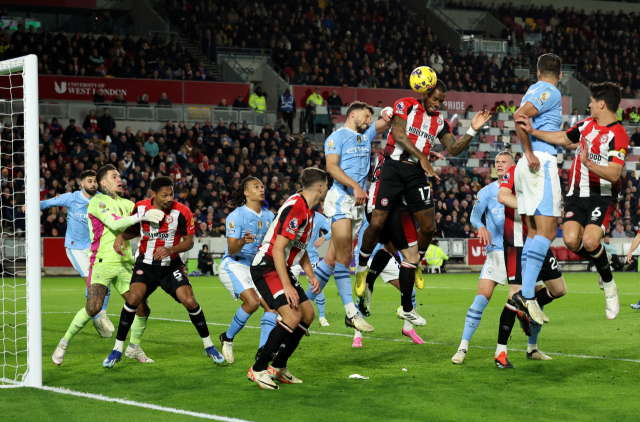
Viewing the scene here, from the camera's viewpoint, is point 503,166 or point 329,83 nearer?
point 503,166

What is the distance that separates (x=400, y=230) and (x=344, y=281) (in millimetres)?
1196

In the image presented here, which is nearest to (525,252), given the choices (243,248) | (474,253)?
(243,248)

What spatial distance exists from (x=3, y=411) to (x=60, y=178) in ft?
58.6

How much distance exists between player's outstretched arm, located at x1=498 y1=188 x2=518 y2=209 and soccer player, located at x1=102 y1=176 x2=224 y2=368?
3.52m

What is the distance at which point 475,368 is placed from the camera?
797cm

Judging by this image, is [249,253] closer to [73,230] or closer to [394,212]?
[394,212]

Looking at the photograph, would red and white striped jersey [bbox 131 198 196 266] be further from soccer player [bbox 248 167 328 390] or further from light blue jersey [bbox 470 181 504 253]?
light blue jersey [bbox 470 181 504 253]

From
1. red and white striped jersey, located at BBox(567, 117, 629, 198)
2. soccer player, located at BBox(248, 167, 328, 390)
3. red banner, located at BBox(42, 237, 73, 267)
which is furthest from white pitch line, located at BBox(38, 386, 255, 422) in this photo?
red banner, located at BBox(42, 237, 73, 267)

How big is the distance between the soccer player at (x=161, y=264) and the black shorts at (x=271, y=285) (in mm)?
1398

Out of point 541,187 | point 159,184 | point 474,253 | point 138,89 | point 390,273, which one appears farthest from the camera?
point 138,89

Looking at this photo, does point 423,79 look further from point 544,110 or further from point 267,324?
point 267,324

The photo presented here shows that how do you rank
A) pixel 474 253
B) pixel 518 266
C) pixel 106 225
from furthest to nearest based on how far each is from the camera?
pixel 474 253
pixel 106 225
pixel 518 266

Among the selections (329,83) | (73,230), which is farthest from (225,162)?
(73,230)

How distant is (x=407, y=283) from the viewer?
8867 mm
